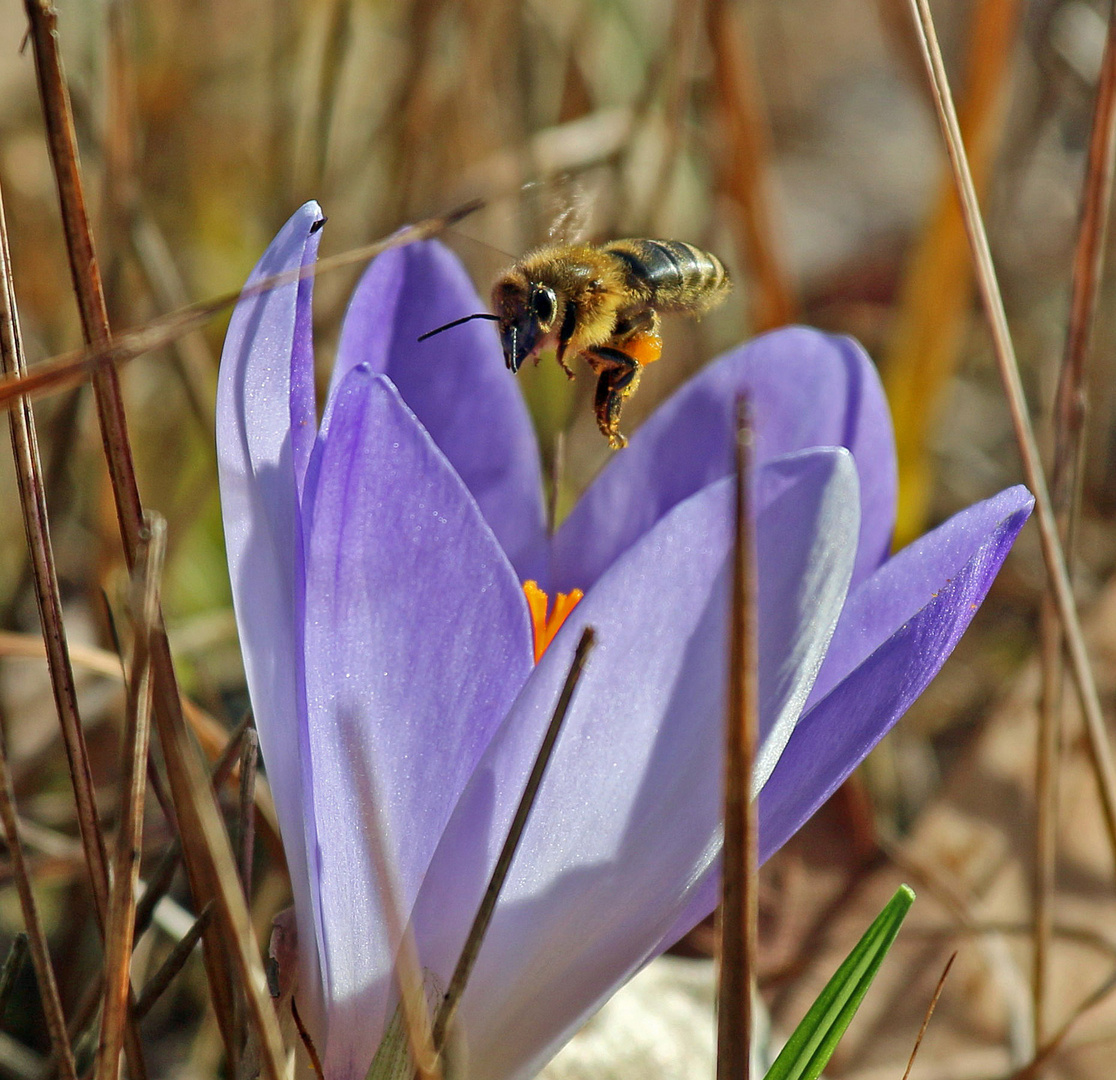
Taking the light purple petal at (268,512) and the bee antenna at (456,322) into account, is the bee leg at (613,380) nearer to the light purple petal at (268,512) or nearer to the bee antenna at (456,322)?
the bee antenna at (456,322)

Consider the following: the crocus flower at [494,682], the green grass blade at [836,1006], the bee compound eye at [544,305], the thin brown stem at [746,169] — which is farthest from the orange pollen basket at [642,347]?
the thin brown stem at [746,169]

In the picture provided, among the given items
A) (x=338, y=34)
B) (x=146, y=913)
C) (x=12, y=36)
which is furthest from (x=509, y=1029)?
(x=12, y=36)

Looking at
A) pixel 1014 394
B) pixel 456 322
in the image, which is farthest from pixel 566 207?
pixel 1014 394

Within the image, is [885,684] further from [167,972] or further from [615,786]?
[167,972]

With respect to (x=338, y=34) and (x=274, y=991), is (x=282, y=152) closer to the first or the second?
(x=338, y=34)

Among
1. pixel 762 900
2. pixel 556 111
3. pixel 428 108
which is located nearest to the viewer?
pixel 762 900

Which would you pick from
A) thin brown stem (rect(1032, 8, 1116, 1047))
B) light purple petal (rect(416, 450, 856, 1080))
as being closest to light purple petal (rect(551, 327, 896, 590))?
thin brown stem (rect(1032, 8, 1116, 1047))
